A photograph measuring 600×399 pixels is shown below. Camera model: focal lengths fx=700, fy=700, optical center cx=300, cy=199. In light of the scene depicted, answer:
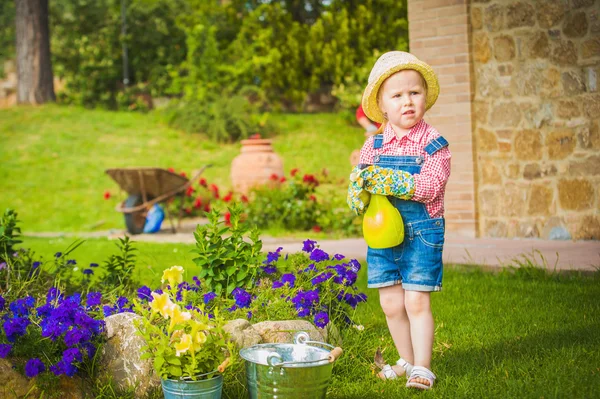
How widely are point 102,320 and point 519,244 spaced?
441 centimetres

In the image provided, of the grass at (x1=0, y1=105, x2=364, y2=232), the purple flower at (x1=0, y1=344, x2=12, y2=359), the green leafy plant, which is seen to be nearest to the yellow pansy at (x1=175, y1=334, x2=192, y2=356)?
the green leafy plant

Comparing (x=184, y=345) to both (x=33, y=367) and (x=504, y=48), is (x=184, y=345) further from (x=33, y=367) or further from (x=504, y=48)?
(x=504, y=48)

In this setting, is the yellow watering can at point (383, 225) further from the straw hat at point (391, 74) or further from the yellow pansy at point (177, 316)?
the yellow pansy at point (177, 316)

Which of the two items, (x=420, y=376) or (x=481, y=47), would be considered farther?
(x=481, y=47)

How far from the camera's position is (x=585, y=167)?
6.44 meters

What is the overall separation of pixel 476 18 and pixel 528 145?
Result: 1.34m

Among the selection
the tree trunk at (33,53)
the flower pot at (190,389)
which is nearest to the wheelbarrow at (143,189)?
the flower pot at (190,389)

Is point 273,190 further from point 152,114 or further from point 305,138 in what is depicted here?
point 152,114

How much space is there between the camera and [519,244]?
20.4 feet

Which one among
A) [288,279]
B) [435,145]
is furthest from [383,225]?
[288,279]

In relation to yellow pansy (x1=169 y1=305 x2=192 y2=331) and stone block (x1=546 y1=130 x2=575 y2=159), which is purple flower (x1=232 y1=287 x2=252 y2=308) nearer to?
yellow pansy (x1=169 y1=305 x2=192 y2=331)

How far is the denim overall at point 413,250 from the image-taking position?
2799 millimetres

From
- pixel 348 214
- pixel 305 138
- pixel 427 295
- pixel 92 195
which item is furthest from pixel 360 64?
pixel 427 295

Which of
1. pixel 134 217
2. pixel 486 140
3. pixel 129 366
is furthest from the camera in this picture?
pixel 134 217
